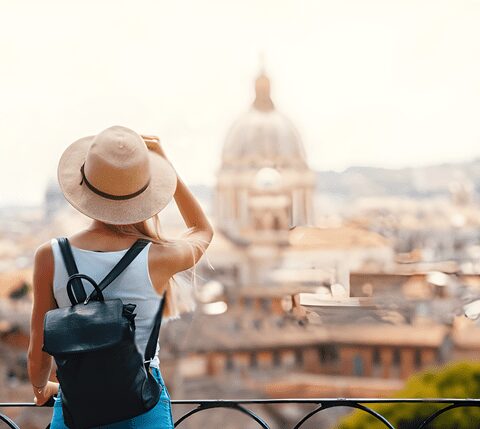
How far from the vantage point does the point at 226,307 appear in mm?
25297

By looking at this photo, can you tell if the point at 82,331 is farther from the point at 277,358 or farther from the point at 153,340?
the point at 277,358

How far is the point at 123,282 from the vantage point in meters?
0.82

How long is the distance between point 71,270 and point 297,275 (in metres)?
25.7

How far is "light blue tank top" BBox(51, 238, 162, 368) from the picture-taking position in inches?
32.0

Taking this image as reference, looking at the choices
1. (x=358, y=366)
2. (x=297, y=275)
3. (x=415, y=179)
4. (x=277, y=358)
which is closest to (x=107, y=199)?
(x=358, y=366)

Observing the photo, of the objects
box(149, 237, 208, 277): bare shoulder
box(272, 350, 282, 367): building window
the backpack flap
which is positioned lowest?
box(272, 350, 282, 367): building window

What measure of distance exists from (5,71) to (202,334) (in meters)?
11.8

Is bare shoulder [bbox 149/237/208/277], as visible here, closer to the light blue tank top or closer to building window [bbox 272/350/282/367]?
the light blue tank top

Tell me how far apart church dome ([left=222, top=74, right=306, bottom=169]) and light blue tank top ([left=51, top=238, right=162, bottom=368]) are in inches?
1447

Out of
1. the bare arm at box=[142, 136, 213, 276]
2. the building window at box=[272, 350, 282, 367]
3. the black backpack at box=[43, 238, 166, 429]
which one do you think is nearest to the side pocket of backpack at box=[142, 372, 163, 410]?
the black backpack at box=[43, 238, 166, 429]

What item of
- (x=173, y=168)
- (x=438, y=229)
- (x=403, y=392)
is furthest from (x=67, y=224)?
(x=173, y=168)

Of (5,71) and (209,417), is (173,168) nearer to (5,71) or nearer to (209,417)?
(209,417)

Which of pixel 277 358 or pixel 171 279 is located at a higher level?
pixel 171 279

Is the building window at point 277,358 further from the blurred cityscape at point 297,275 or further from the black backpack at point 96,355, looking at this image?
the black backpack at point 96,355
